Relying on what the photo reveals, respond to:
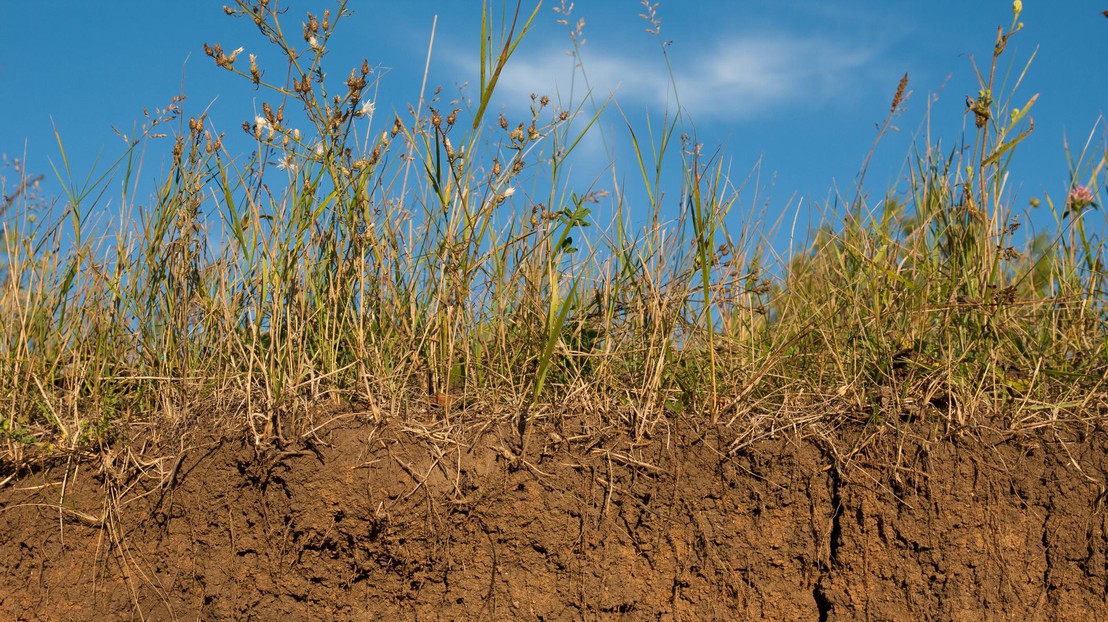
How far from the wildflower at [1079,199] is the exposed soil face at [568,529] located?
31.9 inches

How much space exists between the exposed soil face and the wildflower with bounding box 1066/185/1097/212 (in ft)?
2.66

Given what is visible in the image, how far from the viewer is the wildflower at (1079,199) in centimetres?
276

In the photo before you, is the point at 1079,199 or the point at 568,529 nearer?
the point at 568,529

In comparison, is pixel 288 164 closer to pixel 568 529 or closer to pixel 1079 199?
pixel 568 529

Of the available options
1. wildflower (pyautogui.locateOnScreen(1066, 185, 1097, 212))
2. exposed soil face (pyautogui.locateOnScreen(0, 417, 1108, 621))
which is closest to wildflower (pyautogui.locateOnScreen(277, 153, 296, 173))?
exposed soil face (pyautogui.locateOnScreen(0, 417, 1108, 621))

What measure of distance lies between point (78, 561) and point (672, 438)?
1626 millimetres

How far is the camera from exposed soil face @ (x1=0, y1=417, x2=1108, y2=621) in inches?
88.0

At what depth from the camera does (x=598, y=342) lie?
2.54 metres

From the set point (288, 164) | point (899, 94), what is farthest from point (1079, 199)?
point (288, 164)

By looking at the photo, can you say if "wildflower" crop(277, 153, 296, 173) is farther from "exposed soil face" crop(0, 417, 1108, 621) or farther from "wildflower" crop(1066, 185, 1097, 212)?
"wildflower" crop(1066, 185, 1097, 212)

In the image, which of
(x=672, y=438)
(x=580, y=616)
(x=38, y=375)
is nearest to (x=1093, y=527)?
(x=672, y=438)

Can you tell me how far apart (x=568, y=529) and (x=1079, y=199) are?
6.38ft

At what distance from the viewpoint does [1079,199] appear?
276 centimetres

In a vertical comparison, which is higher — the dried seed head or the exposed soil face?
the dried seed head
